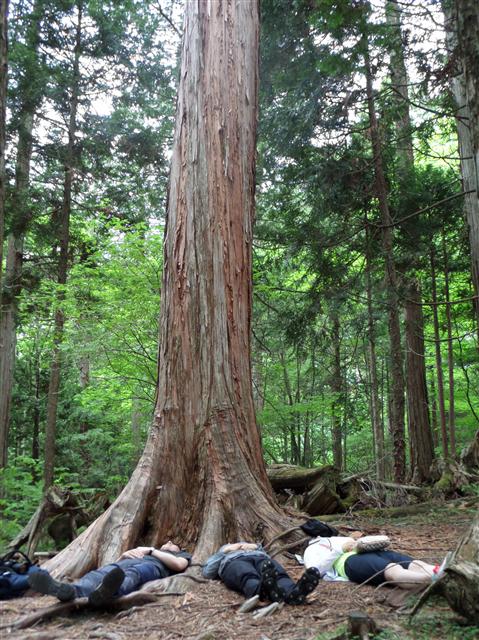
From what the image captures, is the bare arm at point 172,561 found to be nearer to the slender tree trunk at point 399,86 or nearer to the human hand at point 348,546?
the human hand at point 348,546

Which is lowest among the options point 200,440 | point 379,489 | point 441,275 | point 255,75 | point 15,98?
point 379,489

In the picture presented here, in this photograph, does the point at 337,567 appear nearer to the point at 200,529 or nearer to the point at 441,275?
the point at 200,529

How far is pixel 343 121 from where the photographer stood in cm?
1045

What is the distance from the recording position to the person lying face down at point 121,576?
3.16 metres

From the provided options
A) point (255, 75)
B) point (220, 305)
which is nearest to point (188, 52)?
point (255, 75)

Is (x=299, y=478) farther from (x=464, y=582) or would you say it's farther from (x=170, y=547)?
(x=464, y=582)

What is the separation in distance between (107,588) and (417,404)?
937 centimetres

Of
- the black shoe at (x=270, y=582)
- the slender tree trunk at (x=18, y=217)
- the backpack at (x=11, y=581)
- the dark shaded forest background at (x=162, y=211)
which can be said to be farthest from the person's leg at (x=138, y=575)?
the slender tree trunk at (x=18, y=217)

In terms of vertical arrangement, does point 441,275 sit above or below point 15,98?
below

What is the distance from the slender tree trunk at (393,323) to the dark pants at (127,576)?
5709 mm

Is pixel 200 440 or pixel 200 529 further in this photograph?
pixel 200 440

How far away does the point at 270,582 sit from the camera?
3.26m

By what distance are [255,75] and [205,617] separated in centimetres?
604

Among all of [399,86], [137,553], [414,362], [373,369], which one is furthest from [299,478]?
[399,86]
